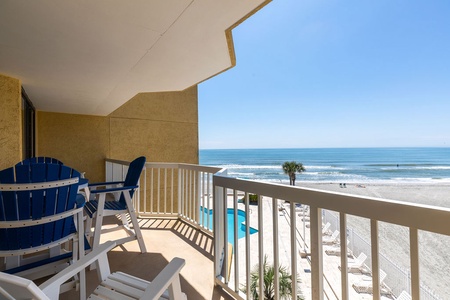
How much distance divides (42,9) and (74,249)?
1.67 metres

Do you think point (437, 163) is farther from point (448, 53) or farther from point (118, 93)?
point (118, 93)

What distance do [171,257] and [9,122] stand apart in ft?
8.12

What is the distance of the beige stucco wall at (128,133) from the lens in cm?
509

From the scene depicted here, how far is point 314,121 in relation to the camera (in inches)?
1363

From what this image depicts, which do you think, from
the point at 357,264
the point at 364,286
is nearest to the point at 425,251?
the point at 357,264

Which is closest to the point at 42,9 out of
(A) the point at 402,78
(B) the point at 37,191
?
(B) the point at 37,191

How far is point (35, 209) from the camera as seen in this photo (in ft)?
4.68

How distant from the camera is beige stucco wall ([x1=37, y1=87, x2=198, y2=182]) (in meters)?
5.09

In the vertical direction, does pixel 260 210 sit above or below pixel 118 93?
below

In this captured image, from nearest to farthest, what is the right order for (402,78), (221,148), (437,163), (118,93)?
(118,93), (402,78), (437,163), (221,148)

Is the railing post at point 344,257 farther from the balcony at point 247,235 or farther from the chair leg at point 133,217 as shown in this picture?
the chair leg at point 133,217

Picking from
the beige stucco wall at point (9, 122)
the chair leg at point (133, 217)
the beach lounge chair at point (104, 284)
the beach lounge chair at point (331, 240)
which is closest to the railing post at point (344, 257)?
the beach lounge chair at point (104, 284)

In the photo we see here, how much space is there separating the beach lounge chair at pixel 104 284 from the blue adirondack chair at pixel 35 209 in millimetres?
611

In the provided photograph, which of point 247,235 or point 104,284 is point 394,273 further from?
point 104,284
